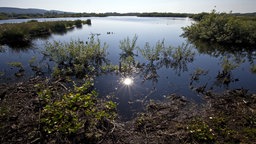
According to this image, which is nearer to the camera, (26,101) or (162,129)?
(162,129)

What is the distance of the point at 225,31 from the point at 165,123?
16906 millimetres

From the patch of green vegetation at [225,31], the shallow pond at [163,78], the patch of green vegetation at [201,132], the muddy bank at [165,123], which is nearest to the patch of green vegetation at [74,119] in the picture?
the muddy bank at [165,123]

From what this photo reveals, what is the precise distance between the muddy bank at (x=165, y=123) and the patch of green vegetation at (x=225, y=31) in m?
12.5

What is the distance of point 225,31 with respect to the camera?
1914cm

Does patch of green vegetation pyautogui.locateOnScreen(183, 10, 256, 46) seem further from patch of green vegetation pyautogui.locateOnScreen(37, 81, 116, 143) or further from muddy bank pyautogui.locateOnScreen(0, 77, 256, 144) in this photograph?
patch of green vegetation pyautogui.locateOnScreen(37, 81, 116, 143)

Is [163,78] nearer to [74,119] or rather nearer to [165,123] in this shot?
[165,123]

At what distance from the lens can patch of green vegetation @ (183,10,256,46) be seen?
57.6ft

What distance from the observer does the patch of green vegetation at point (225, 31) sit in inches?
691

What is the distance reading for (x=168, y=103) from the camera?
23.5ft

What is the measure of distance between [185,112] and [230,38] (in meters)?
15.0

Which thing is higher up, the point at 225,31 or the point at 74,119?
the point at 225,31

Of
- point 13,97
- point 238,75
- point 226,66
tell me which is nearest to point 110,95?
point 13,97

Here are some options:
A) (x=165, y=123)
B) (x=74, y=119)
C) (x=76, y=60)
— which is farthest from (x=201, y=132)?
(x=76, y=60)

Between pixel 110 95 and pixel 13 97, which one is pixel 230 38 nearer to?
pixel 110 95
